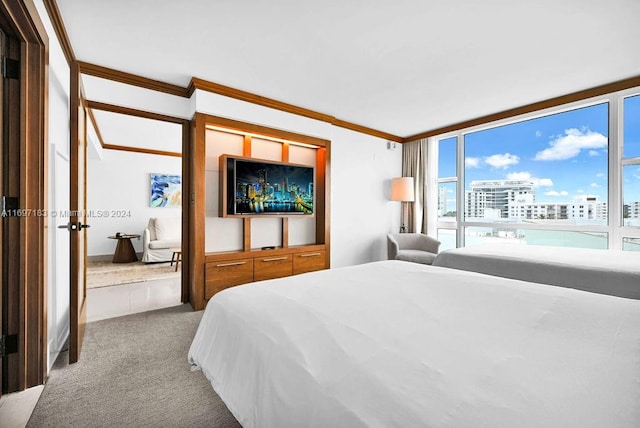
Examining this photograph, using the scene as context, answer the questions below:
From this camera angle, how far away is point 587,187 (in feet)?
12.2

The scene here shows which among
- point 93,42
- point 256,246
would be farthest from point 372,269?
point 93,42

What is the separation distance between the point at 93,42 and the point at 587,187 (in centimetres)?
558

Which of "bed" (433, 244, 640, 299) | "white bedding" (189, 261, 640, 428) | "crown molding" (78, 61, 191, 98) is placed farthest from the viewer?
"crown molding" (78, 61, 191, 98)

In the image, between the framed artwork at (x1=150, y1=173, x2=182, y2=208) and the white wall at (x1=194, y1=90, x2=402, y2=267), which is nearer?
the white wall at (x1=194, y1=90, x2=402, y2=267)

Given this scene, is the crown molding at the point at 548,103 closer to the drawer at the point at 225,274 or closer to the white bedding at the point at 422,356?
the white bedding at the point at 422,356

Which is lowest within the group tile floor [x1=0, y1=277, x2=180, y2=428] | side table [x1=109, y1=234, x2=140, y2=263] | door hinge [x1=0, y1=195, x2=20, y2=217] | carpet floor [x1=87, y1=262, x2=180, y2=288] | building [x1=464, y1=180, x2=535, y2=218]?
tile floor [x1=0, y1=277, x2=180, y2=428]

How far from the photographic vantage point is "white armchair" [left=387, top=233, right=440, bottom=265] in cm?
439

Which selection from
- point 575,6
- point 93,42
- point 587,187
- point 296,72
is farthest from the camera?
point 587,187

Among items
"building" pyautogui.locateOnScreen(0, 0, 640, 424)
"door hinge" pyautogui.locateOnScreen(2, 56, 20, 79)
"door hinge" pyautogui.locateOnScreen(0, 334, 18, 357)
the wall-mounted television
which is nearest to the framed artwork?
→ "building" pyautogui.locateOnScreen(0, 0, 640, 424)

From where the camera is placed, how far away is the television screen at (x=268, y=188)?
347 centimetres

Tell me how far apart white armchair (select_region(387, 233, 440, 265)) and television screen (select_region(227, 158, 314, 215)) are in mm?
1511

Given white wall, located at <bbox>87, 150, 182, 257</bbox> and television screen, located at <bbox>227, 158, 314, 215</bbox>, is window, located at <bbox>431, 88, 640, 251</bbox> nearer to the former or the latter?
television screen, located at <bbox>227, 158, 314, 215</bbox>

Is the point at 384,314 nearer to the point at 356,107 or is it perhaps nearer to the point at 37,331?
the point at 37,331

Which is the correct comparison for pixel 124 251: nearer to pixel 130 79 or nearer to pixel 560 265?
pixel 130 79
